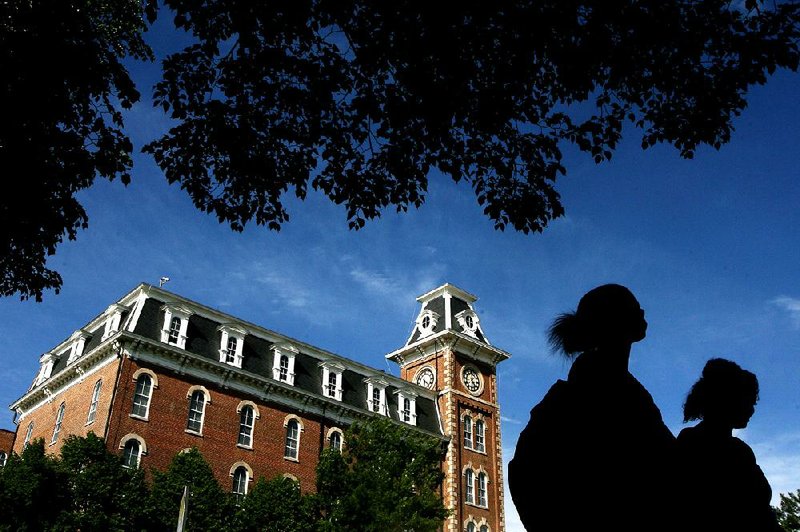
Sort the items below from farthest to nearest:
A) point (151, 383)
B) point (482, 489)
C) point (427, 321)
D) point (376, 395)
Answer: point (427, 321)
point (482, 489)
point (376, 395)
point (151, 383)

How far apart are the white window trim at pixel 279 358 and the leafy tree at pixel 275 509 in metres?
6.50

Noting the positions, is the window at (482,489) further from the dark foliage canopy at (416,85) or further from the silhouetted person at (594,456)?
the silhouetted person at (594,456)

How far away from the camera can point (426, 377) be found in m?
43.2

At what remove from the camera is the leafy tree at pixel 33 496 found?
22.1m

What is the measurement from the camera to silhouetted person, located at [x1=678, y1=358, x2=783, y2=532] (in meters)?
2.55

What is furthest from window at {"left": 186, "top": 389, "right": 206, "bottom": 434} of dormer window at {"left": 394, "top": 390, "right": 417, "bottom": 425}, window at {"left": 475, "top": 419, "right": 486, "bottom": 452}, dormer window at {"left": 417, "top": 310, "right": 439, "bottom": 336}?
window at {"left": 475, "top": 419, "right": 486, "bottom": 452}

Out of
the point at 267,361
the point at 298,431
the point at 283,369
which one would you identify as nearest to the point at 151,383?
the point at 267,361

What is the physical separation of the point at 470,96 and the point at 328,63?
187 centimetres

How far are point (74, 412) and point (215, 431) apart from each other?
6.58m

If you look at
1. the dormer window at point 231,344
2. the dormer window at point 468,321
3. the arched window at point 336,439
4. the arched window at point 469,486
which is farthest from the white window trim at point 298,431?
the dormer window at point 468,321

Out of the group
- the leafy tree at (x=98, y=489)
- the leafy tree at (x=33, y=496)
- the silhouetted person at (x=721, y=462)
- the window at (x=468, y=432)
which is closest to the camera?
the silhouetted person at (x=721, y=462)

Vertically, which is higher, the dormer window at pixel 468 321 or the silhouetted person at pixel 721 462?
the dormer window at pixel 468 321

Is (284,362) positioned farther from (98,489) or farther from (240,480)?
(98,489)

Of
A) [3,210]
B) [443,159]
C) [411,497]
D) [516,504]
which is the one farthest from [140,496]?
[516,504]
